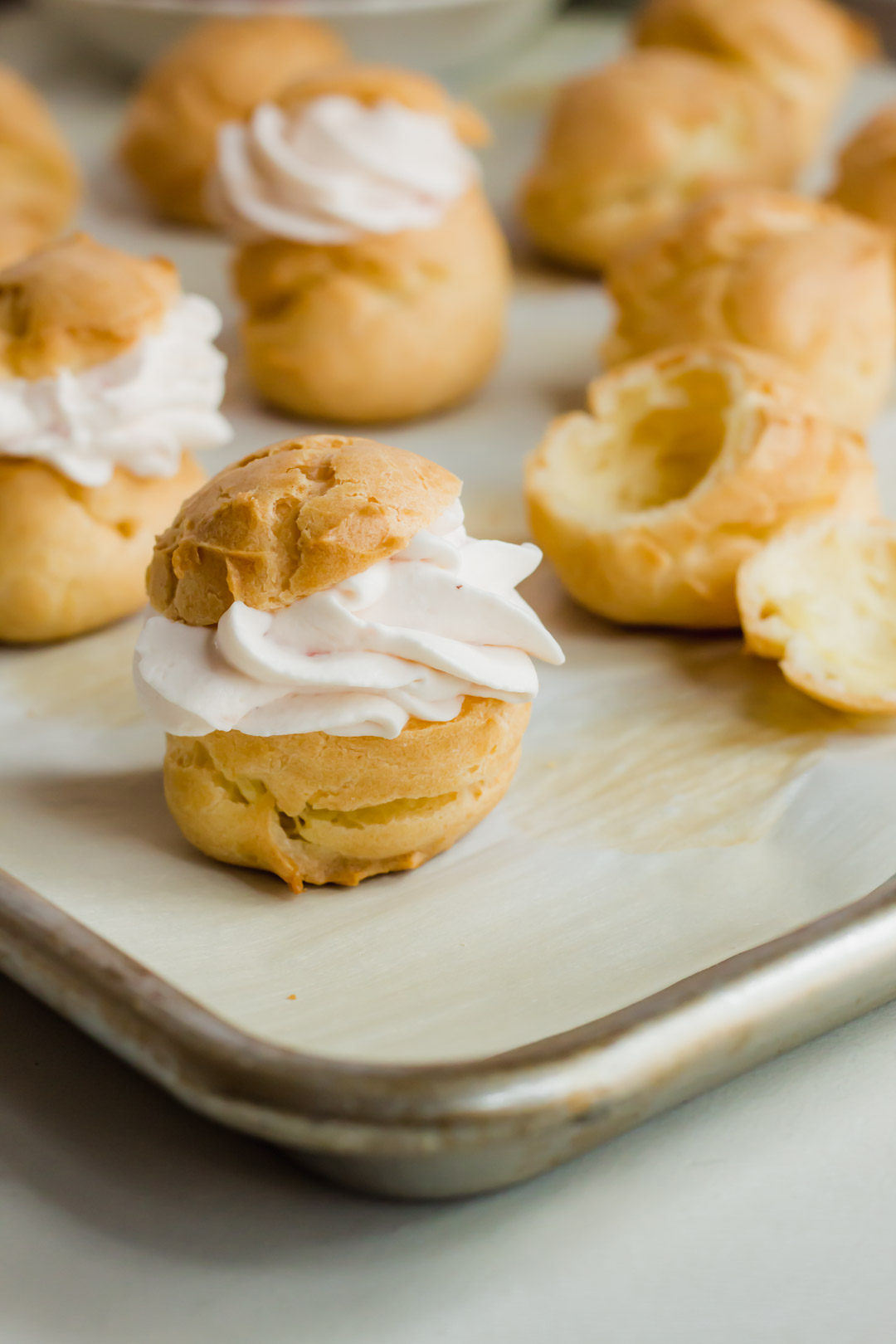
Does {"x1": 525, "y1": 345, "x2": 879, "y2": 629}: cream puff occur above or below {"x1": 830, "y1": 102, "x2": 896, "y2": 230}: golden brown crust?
below

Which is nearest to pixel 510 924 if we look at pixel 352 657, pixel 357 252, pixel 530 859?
pixel 530 859

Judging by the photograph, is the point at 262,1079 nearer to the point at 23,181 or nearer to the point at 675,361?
the point at 675,361

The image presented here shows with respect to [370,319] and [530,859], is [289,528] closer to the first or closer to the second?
[530,859]

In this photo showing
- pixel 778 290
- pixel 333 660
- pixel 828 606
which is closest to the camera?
pixel 333 660

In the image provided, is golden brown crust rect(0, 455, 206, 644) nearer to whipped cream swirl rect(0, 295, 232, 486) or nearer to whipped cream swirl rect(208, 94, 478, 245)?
whipped cream swirl rect(0, 295, 232, 486)

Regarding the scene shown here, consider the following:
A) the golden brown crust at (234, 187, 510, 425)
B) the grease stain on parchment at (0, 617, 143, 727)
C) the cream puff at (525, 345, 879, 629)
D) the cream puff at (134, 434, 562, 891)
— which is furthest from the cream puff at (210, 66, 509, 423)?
the cream puff at (134, 434, 562, 891)
